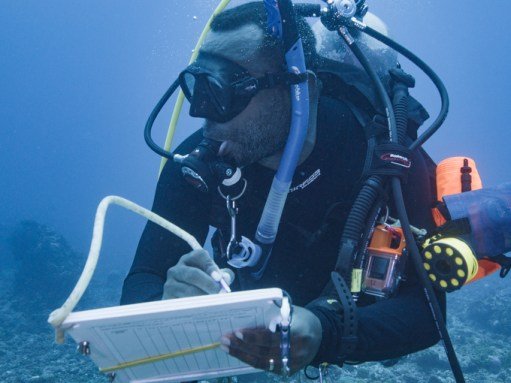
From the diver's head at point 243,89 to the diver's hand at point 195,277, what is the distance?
0.98 m

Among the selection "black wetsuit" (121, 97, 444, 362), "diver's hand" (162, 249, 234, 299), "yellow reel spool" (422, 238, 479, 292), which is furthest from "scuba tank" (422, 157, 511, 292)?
"diver's hand" (162, 249, 234, 299)

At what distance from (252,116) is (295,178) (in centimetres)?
62

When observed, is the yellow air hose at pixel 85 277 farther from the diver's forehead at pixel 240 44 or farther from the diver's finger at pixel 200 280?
the diver's forehead at pixel 240 44

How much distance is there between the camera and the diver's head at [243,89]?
8.75ft

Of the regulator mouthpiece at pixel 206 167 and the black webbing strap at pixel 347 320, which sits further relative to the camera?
the regulator mouthpiece at pixel 206 167

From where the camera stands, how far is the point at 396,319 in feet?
7.77

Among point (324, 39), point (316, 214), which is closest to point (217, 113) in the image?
point (316, 214)

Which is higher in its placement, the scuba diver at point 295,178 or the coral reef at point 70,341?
the scuba diver at point 295,178

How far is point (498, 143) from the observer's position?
130125 millimetres

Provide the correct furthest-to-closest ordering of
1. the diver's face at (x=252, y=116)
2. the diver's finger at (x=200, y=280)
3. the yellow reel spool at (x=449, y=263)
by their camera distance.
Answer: the diver's face at (x=252, y=116)
the yellow reel spool at (x=449, y=263)
the diver's finger at (x=200, y=280)

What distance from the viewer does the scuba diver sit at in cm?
243

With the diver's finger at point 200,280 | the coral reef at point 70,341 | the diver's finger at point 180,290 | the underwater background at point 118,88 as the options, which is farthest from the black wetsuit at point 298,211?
the underwater background at point 118,88

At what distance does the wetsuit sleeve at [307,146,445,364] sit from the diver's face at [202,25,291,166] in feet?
3.25

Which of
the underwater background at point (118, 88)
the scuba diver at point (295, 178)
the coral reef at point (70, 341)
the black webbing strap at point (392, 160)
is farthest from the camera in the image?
the underwater background at point (118, 88)
